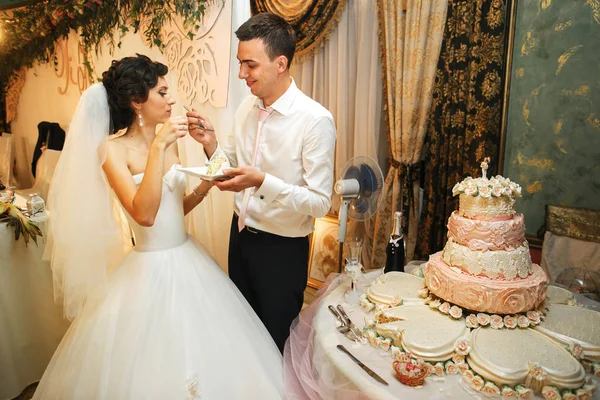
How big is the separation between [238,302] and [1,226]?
1556 mm

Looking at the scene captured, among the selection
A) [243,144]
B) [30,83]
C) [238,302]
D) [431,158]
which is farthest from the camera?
[30,83]

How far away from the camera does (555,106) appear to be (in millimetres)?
2342

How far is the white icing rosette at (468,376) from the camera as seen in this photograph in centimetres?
137

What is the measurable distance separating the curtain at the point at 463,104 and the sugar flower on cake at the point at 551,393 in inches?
59.0

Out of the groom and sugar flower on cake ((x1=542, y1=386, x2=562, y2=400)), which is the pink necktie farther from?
sugar flower on cake ((x1=542, y1=386, x2=562, y2=400))

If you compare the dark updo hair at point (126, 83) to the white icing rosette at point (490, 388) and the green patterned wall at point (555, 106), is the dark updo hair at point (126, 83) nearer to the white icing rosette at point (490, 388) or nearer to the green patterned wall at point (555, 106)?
the white icing rosette at point (490, 388)

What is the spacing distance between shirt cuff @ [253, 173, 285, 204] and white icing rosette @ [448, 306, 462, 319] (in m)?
0.88

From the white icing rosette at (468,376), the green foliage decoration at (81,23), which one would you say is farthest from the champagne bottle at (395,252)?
the green foliage decoration at (81,23)

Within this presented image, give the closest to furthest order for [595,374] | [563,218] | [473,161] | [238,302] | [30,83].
Answer: 1. [595,374]
2. [238,302]
3. [563,218]
4. [473,161]
5. [30,83]

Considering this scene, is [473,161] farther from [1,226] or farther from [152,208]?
[1,226]

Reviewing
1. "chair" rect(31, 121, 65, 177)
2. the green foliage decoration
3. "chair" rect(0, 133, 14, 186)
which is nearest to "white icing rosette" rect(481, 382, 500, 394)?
the green foliage decoration

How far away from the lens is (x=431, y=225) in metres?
2.80

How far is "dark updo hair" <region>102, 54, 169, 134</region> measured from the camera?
6.40ft

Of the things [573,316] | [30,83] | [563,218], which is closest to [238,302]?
[573,316]
